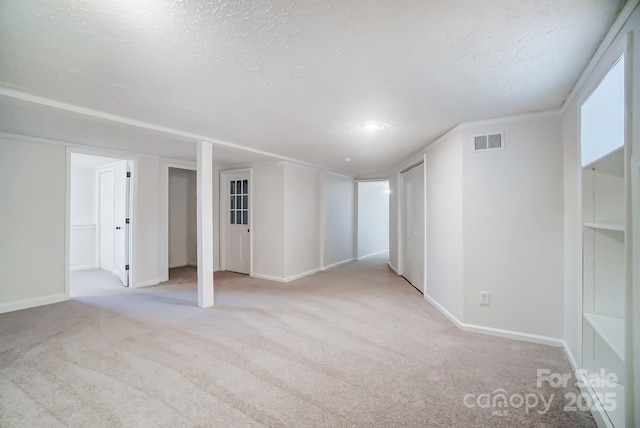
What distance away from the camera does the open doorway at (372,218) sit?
8.02m

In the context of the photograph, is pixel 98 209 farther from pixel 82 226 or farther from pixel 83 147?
pixel 83 147

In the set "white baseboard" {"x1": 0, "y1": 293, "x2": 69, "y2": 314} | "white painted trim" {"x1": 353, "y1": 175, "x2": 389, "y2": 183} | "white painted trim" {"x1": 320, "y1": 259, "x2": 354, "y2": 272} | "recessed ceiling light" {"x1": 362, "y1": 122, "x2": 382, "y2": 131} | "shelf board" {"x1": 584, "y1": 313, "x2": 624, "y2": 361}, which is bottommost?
"white painted trim" {"x1": 320, "y1": 259, "x2": 354, "y2": 272}

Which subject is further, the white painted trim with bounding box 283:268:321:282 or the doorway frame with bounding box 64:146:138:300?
the white painted trim with bounding box 283:268:321:282

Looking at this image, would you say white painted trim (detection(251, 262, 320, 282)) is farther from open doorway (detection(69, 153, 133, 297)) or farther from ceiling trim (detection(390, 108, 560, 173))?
ceiling trim (detection(390, 108, 560, 173))

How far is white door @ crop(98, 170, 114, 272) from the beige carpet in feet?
7.81

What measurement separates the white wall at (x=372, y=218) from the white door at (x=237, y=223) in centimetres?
337

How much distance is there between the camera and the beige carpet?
69.1 inches

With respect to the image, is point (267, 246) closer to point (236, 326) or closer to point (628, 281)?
point (236, 326)

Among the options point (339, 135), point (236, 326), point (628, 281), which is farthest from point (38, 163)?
point (628, 281)

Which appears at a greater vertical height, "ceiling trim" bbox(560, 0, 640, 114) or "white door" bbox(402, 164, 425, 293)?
"ceiling trim" bbox(560, 0, 640, 114)

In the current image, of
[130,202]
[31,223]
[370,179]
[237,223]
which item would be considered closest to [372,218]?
[370,179]

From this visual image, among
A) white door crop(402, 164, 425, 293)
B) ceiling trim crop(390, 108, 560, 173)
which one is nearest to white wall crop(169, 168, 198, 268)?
white door crop(402, 164, 425, 293)

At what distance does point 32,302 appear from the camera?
3.73 meters

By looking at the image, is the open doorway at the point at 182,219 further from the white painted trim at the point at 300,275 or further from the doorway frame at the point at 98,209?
the white painted trim at the point at 300,275
